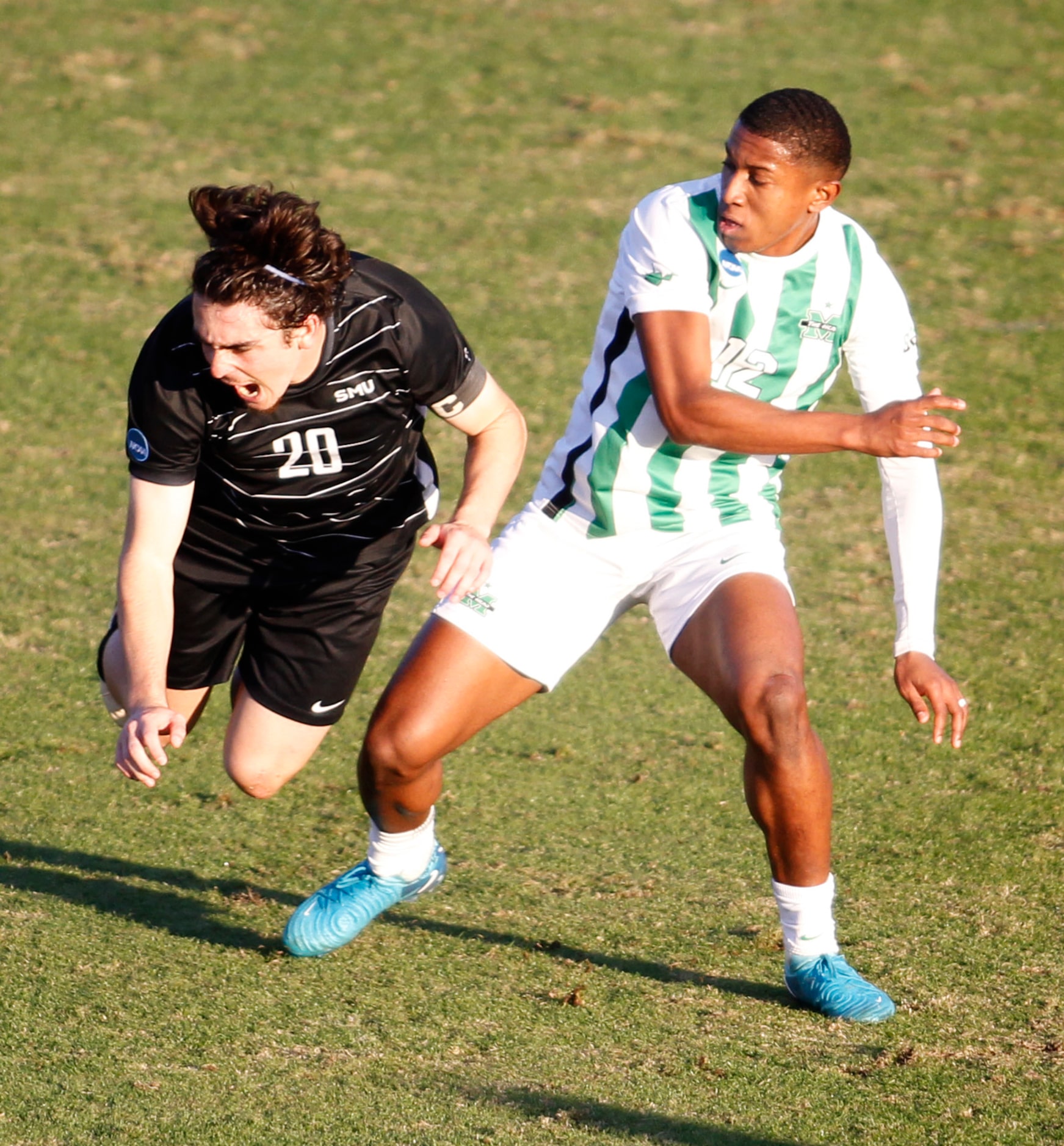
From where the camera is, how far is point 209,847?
15.2 feet

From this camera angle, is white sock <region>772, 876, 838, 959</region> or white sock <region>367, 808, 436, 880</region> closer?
white sock <region>772, 876, 838, 959</region>

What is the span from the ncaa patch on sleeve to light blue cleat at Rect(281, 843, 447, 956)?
1.18 m

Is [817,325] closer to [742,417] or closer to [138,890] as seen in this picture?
[742,417]

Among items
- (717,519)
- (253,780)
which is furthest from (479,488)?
(253,780)

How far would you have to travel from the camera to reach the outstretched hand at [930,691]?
12.3 ft

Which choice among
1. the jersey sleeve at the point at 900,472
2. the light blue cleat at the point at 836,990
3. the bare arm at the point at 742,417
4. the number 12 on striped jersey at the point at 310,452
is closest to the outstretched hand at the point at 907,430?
the bare arm at the point at 742,417

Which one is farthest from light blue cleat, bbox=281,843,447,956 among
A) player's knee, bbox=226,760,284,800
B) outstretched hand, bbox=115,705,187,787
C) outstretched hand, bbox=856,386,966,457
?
outstretched hand, bbox=856,386,966,457

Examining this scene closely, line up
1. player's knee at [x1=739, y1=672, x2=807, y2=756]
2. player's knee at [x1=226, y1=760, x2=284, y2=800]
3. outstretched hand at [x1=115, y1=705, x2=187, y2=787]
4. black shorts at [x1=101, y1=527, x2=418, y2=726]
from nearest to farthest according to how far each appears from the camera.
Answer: outstretched hand at [x1=115, y1=705, x2=187, y2=787] → player's knee at [x1=739, y1=672, x2=807, y2=756] → black shorts at [x1=101, y1=527, x2=418, y2=726] → player's knee at [x1=226, y1=760, x2=284, y2=800]

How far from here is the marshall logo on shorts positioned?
13.2ft

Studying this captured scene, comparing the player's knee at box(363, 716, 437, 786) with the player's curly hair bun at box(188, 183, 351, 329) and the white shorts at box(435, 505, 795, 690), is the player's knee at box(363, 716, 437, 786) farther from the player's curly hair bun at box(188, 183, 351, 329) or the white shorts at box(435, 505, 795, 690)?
the player's curly hair bun at box(188, 183, 351, 329)

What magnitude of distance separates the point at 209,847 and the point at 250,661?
0.56 meters

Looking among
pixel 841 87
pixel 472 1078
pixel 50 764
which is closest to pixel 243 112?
pixel 841 87

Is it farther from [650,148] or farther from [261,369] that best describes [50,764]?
[650,148]

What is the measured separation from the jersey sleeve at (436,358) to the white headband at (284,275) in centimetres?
40
